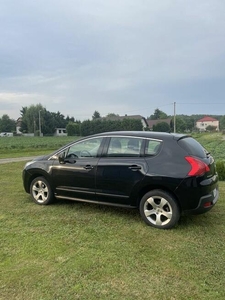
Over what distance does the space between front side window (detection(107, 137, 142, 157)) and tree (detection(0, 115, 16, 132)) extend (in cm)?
9589

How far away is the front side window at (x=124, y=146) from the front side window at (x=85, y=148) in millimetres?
289

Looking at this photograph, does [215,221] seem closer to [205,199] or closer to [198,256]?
[205,199]

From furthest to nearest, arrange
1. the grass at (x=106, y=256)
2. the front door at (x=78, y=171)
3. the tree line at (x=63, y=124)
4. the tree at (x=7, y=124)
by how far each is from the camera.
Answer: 1. the tree at (x=7, y=124)
2. the tree line at (x=63, y=124)
3. the front door at (x=78, y=171)
4. the grass at (x=106, y=256)

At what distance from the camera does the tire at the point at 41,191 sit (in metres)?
5.07

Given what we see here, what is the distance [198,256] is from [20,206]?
11.8 feet

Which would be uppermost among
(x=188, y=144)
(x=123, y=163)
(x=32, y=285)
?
(x=188, y=144)

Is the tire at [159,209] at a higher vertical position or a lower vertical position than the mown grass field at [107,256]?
higher

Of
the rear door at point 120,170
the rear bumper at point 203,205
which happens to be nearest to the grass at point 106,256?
the rear bumper at point 203,205

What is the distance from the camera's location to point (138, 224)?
4090mm

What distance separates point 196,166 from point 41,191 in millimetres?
3192

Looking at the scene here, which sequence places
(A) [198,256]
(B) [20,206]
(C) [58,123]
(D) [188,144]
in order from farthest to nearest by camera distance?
(C) [58,123] → (B) [20,206] → (D) [188,144] → (A) [198,256]

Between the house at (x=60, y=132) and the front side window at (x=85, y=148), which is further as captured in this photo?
the house at (x=60, y=132)

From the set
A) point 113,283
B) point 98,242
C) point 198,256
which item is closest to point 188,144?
point 198,256

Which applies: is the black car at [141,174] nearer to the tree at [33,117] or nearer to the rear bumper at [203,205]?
the rear bumper at [203,205]
